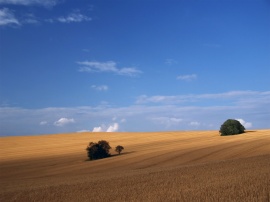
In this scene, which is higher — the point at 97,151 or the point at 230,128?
the point at 230,128

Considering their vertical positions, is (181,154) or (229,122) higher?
(229,122)

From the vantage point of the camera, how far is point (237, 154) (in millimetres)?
36531

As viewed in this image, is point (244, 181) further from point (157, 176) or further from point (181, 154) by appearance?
point (181, 154)

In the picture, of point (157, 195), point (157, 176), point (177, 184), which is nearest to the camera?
point (157, 195)

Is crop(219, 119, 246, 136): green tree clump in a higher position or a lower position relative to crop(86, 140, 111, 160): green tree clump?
higher

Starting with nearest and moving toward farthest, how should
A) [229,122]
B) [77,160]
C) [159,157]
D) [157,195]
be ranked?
[157,195]
[159,157]
[77,160]
[229,122]

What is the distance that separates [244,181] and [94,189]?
7.20m

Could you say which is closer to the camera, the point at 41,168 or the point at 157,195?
the point at 157,195

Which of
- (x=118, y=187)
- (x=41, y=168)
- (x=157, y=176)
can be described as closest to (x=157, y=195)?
(x=118, y=187)

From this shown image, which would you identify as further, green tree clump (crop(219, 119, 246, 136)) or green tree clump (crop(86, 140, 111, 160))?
green tree clump (crop(219, 119, 246, 136))

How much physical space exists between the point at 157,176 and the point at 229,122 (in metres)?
45.8

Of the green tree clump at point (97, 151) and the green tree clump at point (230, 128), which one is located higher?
the green tree clump at point (230, 128)

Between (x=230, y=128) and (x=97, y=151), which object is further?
(x=230, y=128)

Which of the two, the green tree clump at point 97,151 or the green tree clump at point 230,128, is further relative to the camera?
the green tree clump at point 230,128
